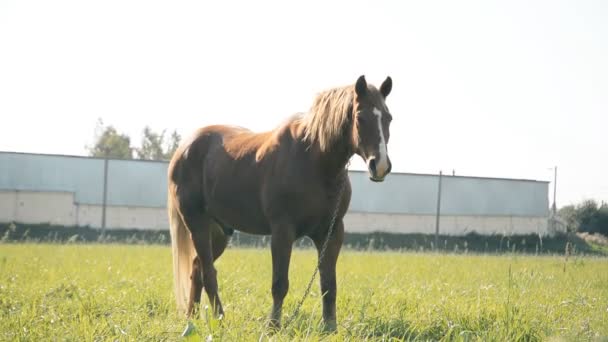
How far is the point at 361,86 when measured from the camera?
18.2 feet

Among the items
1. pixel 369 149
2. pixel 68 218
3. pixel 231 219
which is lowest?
pixel 68 218

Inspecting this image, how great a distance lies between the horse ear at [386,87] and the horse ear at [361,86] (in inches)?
11.2

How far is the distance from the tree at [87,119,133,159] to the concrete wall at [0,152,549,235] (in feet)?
89.5

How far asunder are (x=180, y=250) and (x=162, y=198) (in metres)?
31.4

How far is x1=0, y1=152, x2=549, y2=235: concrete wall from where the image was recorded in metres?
36.9

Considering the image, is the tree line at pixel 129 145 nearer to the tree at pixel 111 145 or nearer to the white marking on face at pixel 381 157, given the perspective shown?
the tree at pixel 111 145

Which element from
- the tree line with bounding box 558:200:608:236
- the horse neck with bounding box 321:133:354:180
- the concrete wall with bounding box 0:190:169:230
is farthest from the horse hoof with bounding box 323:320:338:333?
the concrete wall with bounding box 0:190:169:230

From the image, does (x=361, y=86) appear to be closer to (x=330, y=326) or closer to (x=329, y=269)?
(x=329, y=269)

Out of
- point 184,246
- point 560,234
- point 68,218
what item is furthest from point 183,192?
point 68,218

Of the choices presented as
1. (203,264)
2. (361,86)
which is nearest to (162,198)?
(203,264)

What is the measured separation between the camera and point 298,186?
19.6 ft

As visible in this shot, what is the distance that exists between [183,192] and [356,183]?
3305cm

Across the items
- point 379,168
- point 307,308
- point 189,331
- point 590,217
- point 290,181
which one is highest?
point 379,168

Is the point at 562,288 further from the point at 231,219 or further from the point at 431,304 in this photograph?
the point at 231,219
